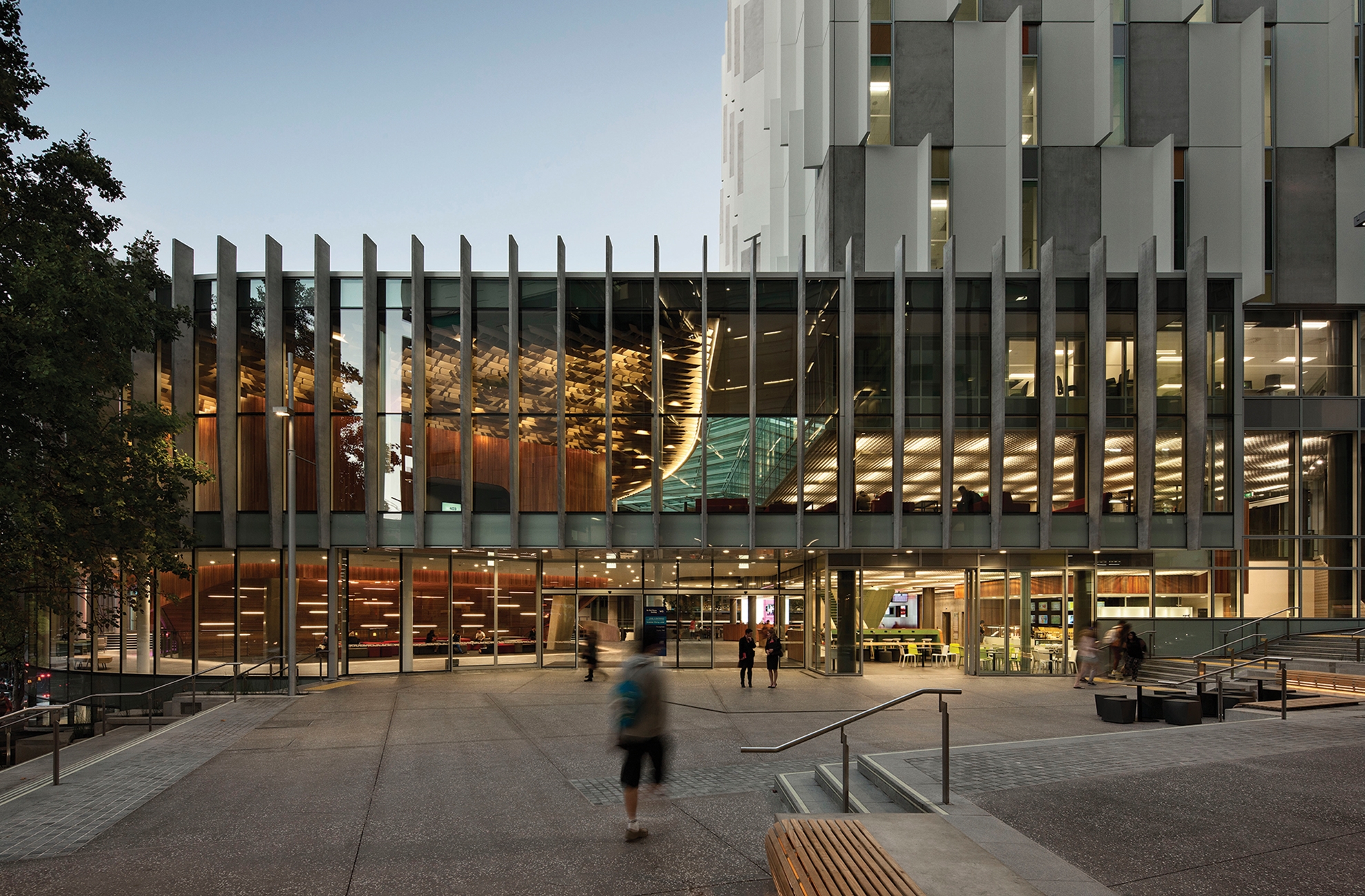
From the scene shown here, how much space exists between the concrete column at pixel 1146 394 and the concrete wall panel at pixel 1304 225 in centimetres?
756

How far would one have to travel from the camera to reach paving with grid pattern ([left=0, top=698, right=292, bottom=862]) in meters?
8.52

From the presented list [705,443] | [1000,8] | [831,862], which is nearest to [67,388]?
[705,443]

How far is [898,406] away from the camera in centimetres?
2528

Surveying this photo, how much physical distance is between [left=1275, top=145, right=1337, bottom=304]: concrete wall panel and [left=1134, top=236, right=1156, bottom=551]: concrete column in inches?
298

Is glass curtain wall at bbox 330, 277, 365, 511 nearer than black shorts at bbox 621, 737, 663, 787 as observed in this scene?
No

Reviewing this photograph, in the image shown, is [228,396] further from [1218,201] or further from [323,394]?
[1218,201]

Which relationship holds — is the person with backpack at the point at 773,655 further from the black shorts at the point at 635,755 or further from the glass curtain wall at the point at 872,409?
the black shorts at the point at 635,755

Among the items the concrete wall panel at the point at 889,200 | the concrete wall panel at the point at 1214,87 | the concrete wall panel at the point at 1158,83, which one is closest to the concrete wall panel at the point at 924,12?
the concrete wall panel at the point at 889,200

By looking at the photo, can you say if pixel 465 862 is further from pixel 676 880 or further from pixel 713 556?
pixel 713 556

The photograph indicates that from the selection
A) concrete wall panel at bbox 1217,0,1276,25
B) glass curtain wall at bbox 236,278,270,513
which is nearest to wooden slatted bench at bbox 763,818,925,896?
glass curtain wall at bbox 236,278,270,513

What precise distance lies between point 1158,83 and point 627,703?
29989 millimetres

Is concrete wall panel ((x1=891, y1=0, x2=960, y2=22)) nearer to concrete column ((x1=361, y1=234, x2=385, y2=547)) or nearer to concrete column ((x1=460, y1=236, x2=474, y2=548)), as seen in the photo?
concrete column ((x1=460, y1=236, x2=474, y2=548))

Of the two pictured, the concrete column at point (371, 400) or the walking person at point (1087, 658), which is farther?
the concrete column at point (371, 400)

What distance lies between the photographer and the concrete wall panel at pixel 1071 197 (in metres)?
28.7
